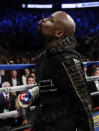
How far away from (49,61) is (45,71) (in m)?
0.04

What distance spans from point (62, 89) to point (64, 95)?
1.2 inches

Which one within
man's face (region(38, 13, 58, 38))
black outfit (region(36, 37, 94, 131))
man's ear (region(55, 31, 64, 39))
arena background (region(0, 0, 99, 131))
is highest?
arena background (region(0, 0, 99, 131))

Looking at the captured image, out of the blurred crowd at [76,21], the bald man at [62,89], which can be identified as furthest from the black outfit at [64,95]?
the blurred crowd at [76,21]

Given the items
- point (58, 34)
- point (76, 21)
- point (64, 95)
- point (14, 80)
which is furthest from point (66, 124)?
point (76, 21)

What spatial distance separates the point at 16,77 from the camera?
300cm

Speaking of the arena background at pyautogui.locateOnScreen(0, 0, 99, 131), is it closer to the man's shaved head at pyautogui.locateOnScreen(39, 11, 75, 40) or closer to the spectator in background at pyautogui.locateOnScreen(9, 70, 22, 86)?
the spectator in background at pyautogui.locateOnScreen(9, 70, 22, 86)

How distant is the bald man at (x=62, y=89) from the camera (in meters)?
0.73

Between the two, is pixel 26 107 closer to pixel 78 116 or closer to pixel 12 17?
pixel 78 116

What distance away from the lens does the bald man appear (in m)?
0.73

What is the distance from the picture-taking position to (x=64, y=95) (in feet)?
2.52

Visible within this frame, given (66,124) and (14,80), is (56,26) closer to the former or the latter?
(66,124)

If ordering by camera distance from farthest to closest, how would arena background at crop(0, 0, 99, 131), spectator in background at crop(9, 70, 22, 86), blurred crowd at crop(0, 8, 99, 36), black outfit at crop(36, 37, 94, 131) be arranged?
blurred crowd at crop(0, 8, 99, 36) → arena background at crop(0, 0, 99, 131) → spectator in background at crop(9, 70, 22, 86) → black outfit at crop(36, 37, 94, 131)

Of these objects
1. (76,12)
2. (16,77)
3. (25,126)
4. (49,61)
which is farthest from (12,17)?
(49,61)

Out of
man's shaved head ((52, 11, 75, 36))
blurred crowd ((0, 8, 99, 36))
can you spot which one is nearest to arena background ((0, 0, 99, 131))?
blurred crowd ((0, 8, 99, 36))
